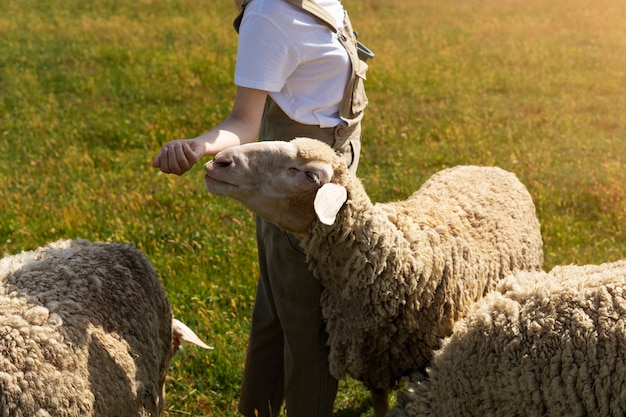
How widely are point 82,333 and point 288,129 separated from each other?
3.97 feet

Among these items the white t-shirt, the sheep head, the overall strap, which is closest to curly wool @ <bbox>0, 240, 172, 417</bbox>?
the sheep head

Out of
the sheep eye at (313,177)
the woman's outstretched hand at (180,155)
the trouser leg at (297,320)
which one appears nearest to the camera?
the woman's outstretched hand at (180,155)

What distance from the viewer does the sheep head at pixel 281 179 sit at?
3248 millimetres

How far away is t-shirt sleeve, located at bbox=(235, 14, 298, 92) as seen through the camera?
3.16 metres

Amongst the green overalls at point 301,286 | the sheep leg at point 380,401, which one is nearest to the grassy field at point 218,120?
the sheep leg at point 380,401

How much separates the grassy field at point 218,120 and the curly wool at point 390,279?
3.58ft

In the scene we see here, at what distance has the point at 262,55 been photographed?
316 cm

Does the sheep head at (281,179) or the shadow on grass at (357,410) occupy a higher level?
the sheep head at (281,179)

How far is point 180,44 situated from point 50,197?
6862 mm

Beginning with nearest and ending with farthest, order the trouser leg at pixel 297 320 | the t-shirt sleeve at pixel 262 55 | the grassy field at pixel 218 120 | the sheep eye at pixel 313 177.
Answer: the t-shirt sleeve at pixel 262 55 → the sheep eye at pixel 313 177 → the trouser leg at pixel 297 320 → the grassy field at pixel 218 120

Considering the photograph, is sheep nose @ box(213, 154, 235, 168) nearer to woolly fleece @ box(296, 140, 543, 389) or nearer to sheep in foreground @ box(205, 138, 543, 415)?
sheep in foreground @ box(205, 138, 543, 415)

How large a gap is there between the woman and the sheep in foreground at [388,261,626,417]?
0.56 metres

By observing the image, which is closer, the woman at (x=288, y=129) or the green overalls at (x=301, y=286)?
the woman at (x=288, y=129)

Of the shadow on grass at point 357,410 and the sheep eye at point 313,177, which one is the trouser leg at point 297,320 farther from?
the shadow on grass at point 357,410
